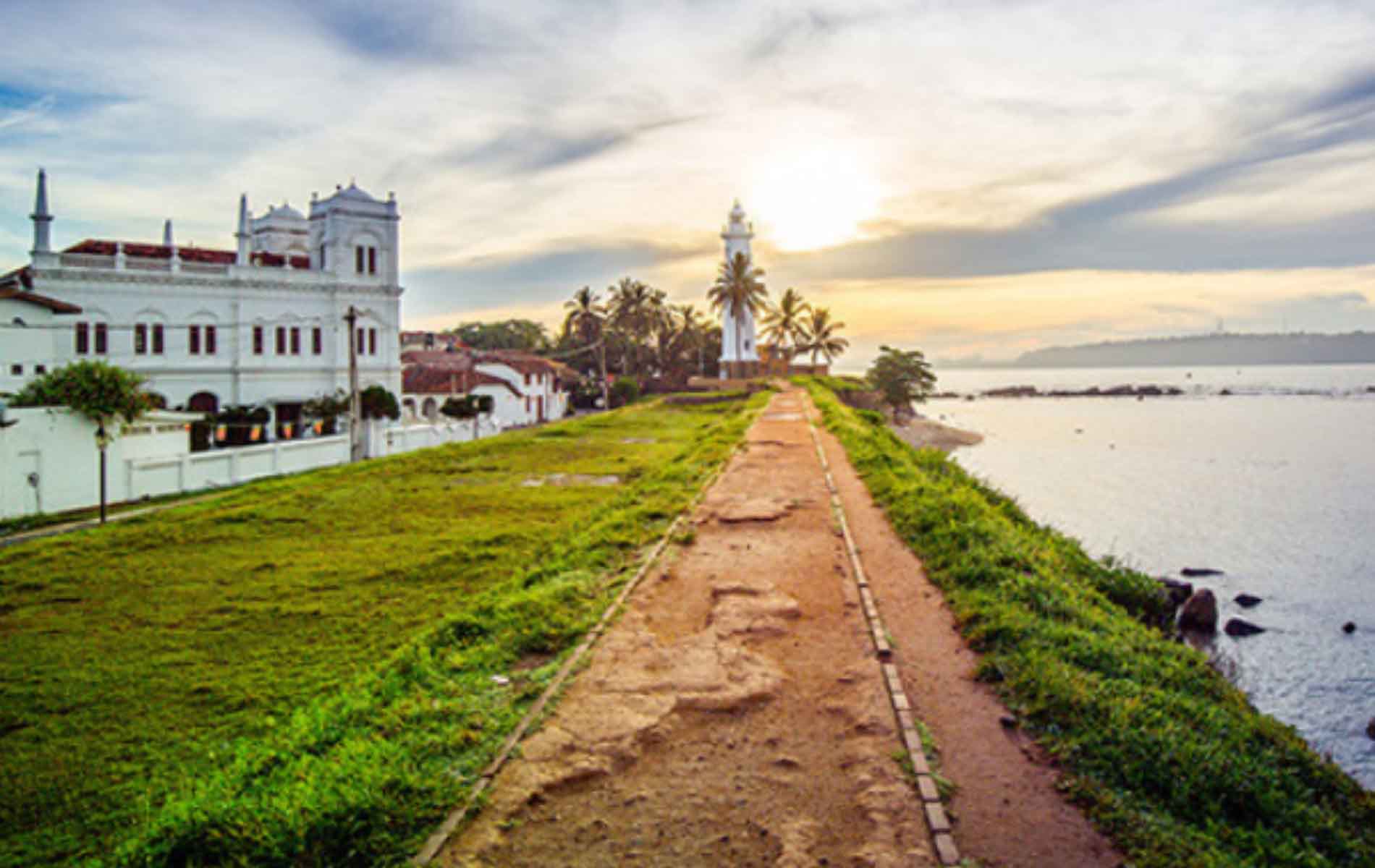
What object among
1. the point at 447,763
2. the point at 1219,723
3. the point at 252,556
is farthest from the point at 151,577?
the point at 1219,723

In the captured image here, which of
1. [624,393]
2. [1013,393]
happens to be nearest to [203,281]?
[624,393]

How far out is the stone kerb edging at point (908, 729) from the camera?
4.55 metres

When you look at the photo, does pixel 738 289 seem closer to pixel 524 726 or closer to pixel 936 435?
pixel 936 435

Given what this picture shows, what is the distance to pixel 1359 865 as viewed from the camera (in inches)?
192

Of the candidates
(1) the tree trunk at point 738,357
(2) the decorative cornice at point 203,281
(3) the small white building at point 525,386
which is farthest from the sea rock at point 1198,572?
→ (1) the tree trunk at point 738,357

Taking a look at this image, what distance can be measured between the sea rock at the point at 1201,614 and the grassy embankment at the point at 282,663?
31.3 feet

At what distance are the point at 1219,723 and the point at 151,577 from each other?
13820mm

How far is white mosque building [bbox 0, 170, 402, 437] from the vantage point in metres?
34.5

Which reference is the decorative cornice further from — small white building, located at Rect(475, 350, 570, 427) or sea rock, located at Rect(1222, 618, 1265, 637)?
sea rock, located at Rect(1222, 618, 1265, 637)

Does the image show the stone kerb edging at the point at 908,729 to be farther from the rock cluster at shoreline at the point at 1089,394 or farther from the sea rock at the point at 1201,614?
the rock cluster at shoreline at the point at 1089,394

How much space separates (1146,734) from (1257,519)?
2554cm

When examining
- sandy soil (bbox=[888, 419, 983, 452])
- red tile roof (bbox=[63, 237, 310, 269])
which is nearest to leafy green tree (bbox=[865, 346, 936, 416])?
sandy soil (bbox=[888, 419, 983, 452])

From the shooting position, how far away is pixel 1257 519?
2644 cm

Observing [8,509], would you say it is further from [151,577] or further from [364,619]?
[364,619]
